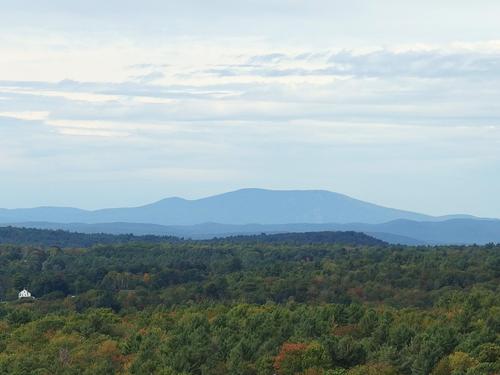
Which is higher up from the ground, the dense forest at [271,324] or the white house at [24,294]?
the dense forest at [271,324]

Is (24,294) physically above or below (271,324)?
below

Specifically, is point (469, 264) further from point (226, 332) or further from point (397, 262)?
point (226, 332)

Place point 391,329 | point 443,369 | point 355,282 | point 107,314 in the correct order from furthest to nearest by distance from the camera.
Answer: point 355,282, point 107,314, point 391,329, point 443,369

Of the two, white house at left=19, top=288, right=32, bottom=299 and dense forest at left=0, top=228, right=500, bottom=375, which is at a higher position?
dense forest at left=0, top=228, right=500, bottom=375

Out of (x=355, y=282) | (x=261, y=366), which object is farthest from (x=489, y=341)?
(x=355, y=282)

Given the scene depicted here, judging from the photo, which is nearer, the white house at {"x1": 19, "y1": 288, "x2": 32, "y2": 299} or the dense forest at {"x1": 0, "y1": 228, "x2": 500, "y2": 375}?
the dense forest at {"x1": 0, "y1": 228, "x2": 500, "y2": 375}

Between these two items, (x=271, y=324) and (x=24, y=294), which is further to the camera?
(x=24, y=294)

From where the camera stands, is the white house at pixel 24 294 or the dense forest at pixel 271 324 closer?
the dense forest at pixel 271 324

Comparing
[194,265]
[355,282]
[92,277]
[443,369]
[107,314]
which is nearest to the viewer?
[443,369]
